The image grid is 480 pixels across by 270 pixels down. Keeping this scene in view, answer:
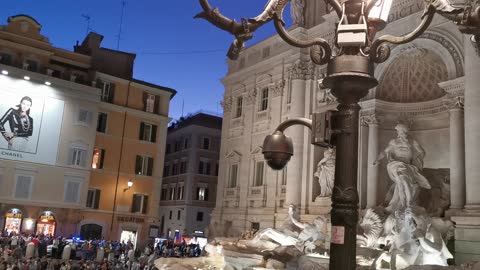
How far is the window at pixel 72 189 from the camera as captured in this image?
3002 cm

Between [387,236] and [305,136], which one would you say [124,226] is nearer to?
[305,136]

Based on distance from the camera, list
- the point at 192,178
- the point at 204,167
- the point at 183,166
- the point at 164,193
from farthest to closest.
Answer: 1. the point at 164,193
2. the point at 183,166
3. the point at 204,167
4. the point at 192,178

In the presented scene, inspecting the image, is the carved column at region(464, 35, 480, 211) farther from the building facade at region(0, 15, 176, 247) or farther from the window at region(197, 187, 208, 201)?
the window at region(197, 187, 208, 201)

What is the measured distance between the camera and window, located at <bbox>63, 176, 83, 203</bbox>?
30.0 m

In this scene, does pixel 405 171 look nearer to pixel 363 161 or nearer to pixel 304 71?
pixel 363 161

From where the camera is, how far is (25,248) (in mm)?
22656

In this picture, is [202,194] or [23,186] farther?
[202,194]

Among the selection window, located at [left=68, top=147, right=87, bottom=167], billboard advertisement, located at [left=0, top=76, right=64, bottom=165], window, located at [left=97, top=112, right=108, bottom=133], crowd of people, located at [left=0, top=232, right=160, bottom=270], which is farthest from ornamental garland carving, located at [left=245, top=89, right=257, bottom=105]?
billboard advertisement, located at [left=0, top=76, right=64, bottom=165]

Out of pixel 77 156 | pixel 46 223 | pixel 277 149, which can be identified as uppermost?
pixel 77 156

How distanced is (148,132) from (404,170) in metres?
22.4

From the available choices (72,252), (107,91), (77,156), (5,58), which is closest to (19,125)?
(77,156)

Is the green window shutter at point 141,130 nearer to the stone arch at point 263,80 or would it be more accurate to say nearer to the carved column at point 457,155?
the stone arch at point 263,80

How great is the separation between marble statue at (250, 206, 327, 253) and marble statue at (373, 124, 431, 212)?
2502mm

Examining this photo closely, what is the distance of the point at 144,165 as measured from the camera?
34781 millimetres
